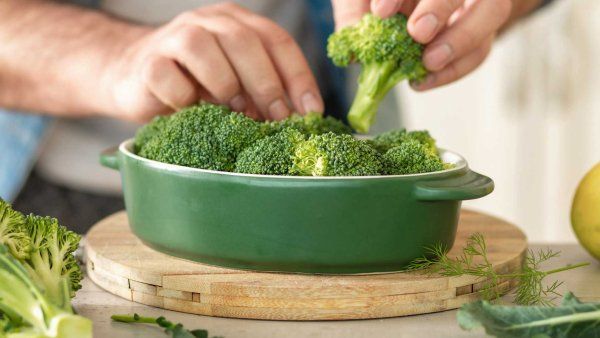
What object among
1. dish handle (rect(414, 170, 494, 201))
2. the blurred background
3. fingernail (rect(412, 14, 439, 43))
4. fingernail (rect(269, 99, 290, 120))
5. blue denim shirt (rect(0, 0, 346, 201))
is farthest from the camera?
the blurred background

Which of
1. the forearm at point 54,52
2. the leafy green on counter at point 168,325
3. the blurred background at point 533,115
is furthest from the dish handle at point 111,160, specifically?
the blurred background at point 533,115

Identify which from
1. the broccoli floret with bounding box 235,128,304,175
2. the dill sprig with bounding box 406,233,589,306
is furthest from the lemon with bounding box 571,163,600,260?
the broccoli floret with bounding box 235,128,304,175

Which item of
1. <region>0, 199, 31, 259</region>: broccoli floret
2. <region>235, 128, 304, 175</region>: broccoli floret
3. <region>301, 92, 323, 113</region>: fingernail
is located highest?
<region>235, 128, 304, 175</region>: broccoli floret

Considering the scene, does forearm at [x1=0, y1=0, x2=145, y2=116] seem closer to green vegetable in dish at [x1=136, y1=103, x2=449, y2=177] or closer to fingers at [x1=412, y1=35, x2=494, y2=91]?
green vegetable in dish at [x1=136, y1=103, x2=449, y2=177]

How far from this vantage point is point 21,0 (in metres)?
1.81

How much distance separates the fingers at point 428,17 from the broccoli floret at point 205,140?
33 cm

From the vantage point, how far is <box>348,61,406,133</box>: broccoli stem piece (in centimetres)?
133

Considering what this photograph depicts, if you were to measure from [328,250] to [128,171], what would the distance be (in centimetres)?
34

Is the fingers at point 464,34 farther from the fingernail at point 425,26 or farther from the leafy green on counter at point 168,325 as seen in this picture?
the leafy green on counter at point 168,325

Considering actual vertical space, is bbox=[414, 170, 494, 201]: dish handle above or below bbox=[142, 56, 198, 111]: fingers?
above

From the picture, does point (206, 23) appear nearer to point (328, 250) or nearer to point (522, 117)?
point (328, 250)

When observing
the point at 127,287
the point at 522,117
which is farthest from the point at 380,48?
the point at 522,117

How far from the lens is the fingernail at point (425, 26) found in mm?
1259

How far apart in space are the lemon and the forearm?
94 centimetres
